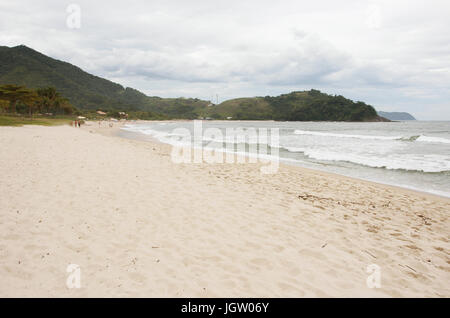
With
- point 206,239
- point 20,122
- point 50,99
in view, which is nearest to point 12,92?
point 20,122

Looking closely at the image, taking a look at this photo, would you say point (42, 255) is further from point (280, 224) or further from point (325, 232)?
point (325, 232)

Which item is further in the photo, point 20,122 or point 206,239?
point 20,122

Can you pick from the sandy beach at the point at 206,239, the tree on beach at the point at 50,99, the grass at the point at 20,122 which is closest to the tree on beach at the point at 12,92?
the grass at the point at 20,122

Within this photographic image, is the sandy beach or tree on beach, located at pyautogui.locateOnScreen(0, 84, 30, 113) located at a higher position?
tree on beach, located at pyautogui.locateOnScreen(0, 84, 30, 113)

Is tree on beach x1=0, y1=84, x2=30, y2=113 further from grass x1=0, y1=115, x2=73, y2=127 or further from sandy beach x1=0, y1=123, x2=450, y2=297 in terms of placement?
sandy beach x1=0, y1=123, x2=450, y2=297

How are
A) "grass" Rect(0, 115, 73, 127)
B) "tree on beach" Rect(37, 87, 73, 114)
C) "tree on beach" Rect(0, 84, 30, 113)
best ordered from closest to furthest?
1. "grass" Rect(0, 115, 73, 127)
2. "tree on beach" Rect(0, 84, 30, 113)
3. "tree on beach" Rect(37, 87, 73, 114)

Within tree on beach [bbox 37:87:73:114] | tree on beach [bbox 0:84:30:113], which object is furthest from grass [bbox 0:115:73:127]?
tree on beach [bbox 37:87:73:114]

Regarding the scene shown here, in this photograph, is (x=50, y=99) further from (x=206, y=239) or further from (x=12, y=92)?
(x=206, y=239)

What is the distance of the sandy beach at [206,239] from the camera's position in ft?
11.4

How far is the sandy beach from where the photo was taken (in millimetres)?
3488

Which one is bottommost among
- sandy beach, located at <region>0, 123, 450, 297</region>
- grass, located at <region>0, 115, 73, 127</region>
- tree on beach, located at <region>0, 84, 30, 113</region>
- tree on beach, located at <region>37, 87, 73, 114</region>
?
sandy beach, located at <region>0, 123, 450, 297</region>

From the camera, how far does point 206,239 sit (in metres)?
4.78

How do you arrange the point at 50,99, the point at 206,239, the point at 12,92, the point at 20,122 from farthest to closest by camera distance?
the point at 50,99, the point at 12,92, the point at 20,122, the point at 206,239

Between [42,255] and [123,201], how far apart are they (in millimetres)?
2583
